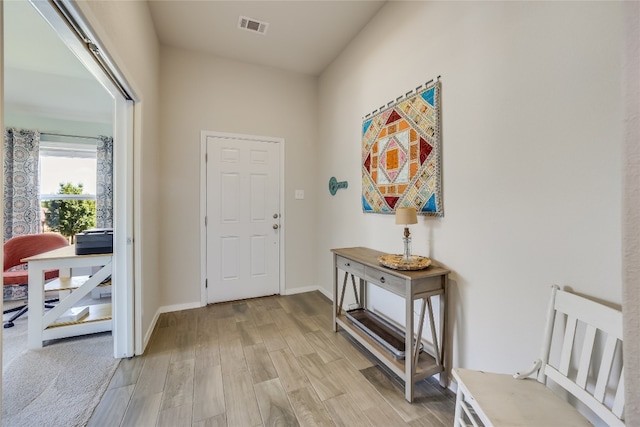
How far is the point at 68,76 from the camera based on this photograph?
2.98 meters

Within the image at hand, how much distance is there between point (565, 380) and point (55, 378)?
2.91m

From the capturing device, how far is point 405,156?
2.03 meters

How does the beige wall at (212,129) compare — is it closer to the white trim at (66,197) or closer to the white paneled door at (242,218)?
the white paneled door at (242,218)

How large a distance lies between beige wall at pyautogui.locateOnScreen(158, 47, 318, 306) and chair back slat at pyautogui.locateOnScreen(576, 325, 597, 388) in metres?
2.77

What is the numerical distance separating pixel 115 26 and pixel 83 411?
7.24 ft

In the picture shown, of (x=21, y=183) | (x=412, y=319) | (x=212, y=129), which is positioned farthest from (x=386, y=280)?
(x=21, y=183)

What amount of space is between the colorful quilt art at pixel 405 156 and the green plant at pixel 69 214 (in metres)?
3.96

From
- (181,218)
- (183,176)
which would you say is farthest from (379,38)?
(181,218)

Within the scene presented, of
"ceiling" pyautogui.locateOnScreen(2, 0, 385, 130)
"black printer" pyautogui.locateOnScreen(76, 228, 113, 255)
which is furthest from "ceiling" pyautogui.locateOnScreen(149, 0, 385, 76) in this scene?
"black printer" pyautogui.locateOnScreen(76, 228, 113, 255)

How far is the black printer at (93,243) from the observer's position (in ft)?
7.30

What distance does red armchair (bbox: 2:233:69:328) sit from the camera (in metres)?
2.54

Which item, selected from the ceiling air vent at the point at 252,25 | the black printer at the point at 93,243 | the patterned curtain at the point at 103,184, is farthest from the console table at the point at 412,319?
the patterned curtain at the point at 103,184

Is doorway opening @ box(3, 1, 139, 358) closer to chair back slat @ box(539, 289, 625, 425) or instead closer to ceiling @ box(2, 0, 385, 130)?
ceiling @ box(2, 0, 385, 130)

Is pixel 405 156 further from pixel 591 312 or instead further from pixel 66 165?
pixel 66 165
